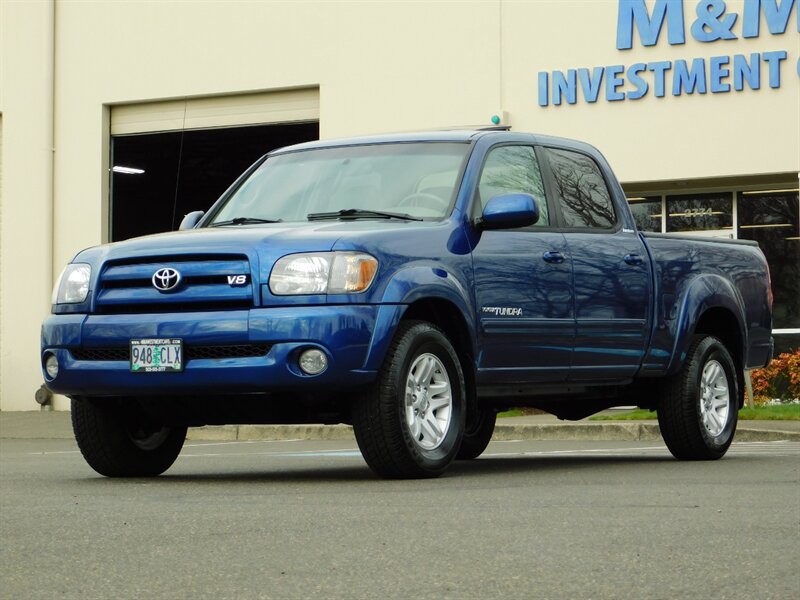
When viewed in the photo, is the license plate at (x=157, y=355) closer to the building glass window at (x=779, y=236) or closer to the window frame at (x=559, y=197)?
the window frame at (x=559, y=197)

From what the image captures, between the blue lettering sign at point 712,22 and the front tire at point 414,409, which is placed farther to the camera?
the blue lettering sign at point 712,22

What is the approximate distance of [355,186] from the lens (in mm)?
9500

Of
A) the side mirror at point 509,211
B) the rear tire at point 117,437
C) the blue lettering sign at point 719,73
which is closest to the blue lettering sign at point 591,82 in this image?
the blue lettering sign at point 719,73

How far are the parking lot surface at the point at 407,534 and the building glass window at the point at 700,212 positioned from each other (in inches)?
503

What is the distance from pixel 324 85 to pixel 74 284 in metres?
15.5

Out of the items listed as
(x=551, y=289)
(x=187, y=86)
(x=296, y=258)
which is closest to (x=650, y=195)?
(x=187, y=86)

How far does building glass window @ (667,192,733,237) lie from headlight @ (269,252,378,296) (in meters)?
14.6

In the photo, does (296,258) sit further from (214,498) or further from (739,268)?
(739,268)

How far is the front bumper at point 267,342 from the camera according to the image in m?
8.14

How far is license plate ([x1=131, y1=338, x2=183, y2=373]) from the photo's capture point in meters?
8.30

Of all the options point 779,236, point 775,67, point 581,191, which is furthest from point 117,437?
point 779,236

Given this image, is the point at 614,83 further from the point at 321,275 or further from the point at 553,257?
the point at 321,275

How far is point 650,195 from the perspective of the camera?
74.4 feet

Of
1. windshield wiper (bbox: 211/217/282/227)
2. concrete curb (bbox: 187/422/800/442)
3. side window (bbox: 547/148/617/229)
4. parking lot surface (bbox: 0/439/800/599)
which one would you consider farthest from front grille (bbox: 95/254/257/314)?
concrete curb (bbox: 187/422/800/442)
